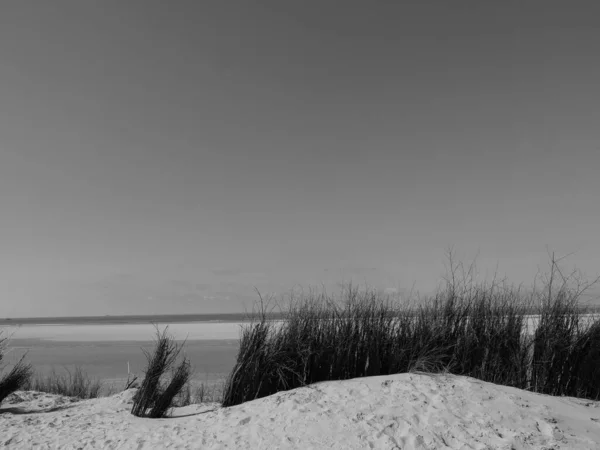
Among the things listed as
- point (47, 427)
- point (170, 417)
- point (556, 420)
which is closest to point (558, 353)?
point (556, 420)

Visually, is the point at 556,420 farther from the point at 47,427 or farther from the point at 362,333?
the point at 47,427

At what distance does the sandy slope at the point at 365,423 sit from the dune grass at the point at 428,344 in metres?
0.50

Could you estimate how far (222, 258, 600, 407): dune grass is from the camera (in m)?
5.61

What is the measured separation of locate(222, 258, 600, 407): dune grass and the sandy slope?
495 millimetres

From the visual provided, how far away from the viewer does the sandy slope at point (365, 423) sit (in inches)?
157

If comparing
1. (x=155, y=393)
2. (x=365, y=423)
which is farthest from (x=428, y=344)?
(x=155, y=393)

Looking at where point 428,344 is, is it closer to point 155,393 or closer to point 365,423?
point 365,423

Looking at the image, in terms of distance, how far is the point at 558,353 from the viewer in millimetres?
5605

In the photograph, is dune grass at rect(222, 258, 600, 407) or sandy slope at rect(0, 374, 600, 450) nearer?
sandy slope at rect(0, 374, 600, 450)

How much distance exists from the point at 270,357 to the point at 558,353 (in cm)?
405

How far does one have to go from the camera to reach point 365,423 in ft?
14.2

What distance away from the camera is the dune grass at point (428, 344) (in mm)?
5613

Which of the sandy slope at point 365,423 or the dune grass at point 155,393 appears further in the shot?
the dune grass at point 155,393

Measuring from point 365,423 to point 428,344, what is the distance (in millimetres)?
1898
